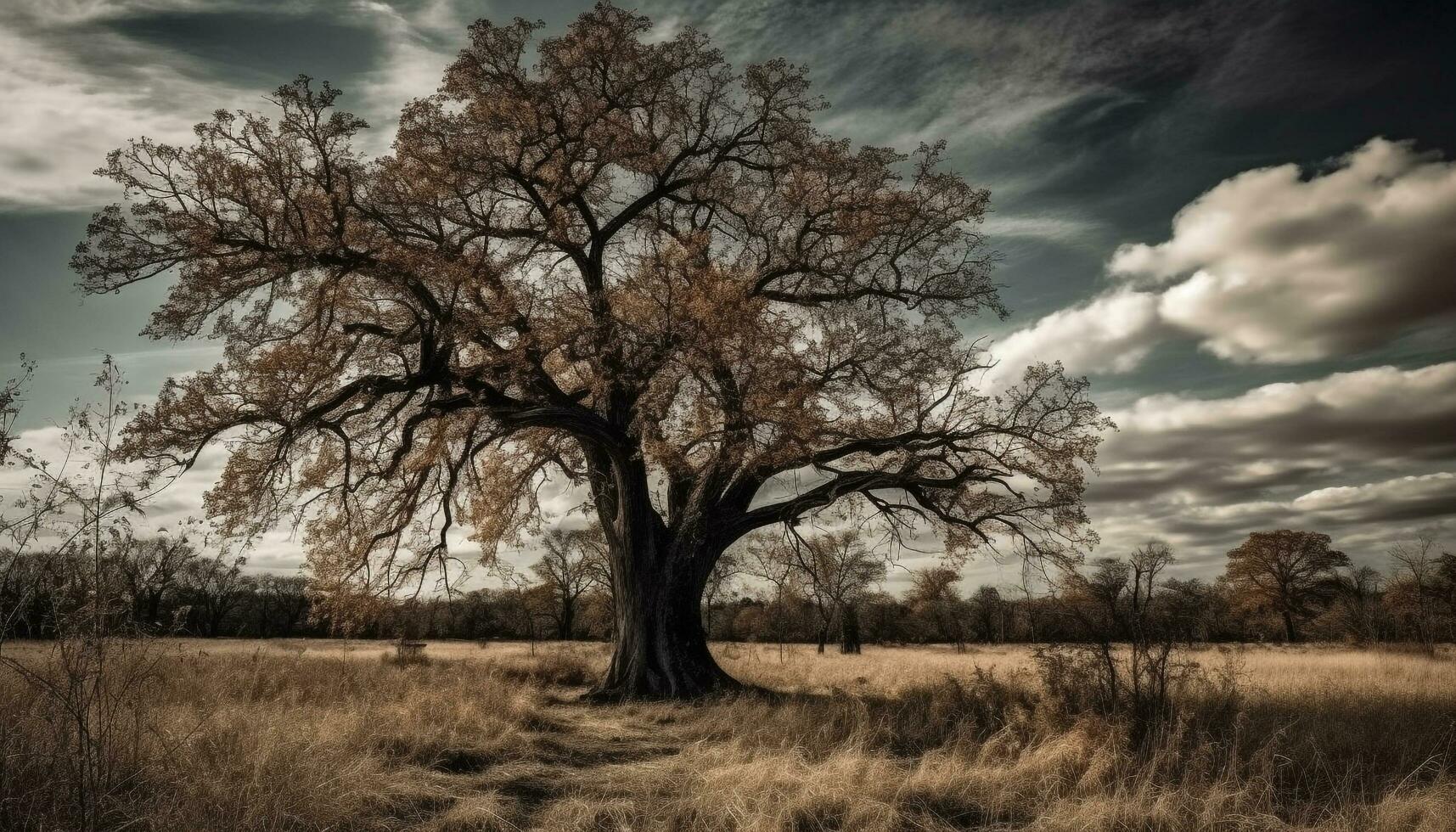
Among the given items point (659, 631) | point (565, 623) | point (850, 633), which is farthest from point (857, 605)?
point (659, 631)

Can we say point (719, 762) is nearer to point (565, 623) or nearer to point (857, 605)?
point (857, 605)

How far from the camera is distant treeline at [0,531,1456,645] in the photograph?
511 cm

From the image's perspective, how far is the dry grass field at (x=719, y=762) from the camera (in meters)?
5.07

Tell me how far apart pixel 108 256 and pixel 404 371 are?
407cm

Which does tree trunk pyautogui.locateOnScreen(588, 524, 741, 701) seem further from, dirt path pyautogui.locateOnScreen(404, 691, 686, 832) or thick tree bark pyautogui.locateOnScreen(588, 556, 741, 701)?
→ dirt path pyautogui.locateOnScreen(404, 691, 686, 832)

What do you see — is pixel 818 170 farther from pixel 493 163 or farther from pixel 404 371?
pixel 404 371

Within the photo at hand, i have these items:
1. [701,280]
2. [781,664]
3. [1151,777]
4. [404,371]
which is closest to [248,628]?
[781,664]

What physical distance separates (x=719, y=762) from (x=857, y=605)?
124 ft

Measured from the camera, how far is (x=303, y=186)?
1077cm

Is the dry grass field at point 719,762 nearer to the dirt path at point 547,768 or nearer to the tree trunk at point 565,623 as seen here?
the dirt path at point 547,768

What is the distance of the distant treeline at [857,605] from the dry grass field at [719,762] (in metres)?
0.65

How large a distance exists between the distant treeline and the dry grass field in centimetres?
65

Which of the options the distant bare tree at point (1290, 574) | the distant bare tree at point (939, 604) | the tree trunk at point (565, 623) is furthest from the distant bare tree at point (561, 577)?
the distant bare tree at point (1290, 574)

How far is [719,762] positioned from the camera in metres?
7.34
